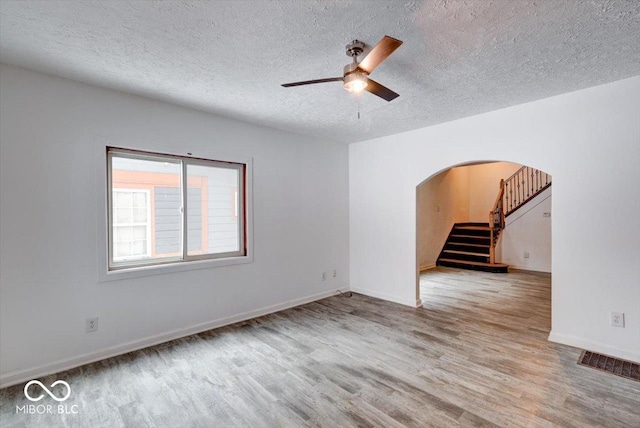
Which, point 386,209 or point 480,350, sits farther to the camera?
point 386,209

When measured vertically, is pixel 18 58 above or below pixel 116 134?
above

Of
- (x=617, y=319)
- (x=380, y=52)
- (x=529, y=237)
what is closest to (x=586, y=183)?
(x=617, y=319)

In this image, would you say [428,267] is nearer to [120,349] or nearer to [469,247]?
[469,247]

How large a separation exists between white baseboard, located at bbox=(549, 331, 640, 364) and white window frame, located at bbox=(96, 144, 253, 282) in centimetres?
357

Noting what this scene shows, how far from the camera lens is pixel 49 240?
2521mm

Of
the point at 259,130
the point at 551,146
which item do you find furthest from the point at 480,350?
the point at 259,130

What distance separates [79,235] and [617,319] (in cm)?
503

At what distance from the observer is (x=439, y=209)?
7.82m

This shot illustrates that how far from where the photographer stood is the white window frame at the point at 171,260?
2.78m

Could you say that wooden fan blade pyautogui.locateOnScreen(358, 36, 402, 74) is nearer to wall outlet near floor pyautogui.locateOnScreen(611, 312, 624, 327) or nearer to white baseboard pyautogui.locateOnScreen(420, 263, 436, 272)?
wall outlet near floor pyautogui.locateOnScreen(611, 312, 624, 327)

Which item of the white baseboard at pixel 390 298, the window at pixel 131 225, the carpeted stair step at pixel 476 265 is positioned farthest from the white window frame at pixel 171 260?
the carpeted stair step at pixel 476 265

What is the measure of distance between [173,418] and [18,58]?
2921mm

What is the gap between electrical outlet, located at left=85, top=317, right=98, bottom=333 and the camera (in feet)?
8.89

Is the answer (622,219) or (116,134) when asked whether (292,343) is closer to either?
(116,134)
